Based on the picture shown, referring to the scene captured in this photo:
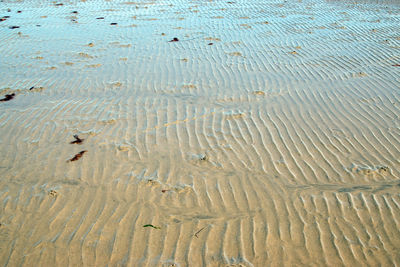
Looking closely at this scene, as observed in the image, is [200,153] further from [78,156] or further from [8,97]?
[8,97]

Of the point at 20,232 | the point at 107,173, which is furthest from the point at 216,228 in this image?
the point at 20,232

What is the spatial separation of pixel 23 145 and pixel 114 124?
4.04 feet

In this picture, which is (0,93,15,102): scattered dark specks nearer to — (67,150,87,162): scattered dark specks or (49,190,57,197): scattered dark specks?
(67,150,87,162): scattered dark specks

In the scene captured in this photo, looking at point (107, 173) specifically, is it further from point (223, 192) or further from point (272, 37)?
point (272, 37)

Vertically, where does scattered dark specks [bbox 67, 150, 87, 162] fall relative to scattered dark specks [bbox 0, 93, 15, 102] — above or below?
above

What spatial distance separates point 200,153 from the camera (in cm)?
445

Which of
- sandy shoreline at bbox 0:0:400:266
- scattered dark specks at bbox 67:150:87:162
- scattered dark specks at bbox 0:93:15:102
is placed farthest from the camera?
scattered dark specks at bbox 0:93:15:102

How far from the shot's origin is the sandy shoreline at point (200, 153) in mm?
3088

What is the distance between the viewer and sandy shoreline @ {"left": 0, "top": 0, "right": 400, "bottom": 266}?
3.09 metres

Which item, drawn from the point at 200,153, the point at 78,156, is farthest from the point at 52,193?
the point at 200,153

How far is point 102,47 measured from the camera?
9211 millimetres

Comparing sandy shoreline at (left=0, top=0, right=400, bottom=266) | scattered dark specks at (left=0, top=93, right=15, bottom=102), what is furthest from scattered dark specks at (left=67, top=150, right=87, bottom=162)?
scattered dark specks at (left=0, top=93, right=15, bottom=102)

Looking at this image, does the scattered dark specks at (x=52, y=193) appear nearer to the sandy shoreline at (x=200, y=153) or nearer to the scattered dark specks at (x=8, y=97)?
the sandy shoreline at (x=200, y=153)

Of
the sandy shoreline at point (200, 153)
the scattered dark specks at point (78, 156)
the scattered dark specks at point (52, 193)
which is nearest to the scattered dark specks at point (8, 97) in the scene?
the sandy shoreline at point (200, 153)
